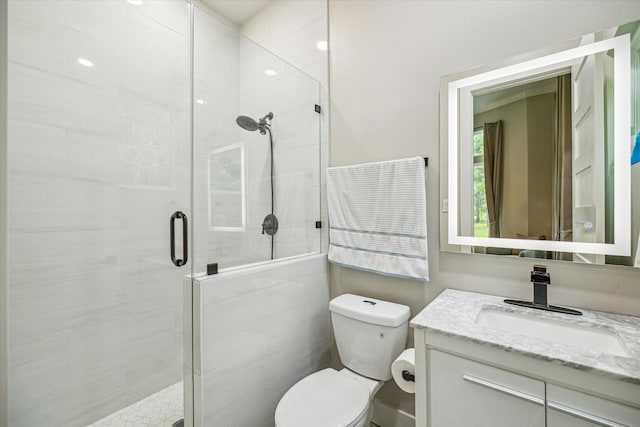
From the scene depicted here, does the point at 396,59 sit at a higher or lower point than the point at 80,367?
higher

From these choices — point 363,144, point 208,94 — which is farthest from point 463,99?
point 208,94

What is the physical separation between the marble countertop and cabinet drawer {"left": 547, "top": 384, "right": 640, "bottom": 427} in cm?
9

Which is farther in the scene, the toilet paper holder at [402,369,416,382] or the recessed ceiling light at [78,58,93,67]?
the recessed ceiling light at [78,58,93,67]

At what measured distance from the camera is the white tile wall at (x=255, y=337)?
3.81ft

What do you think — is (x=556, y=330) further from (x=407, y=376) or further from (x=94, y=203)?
(x=94, y=203)

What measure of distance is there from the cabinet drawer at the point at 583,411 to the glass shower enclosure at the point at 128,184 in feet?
4.00

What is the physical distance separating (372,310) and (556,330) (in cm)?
72

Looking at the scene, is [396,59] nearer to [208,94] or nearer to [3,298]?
[208,94]

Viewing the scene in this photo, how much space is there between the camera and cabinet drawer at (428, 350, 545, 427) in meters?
0.80

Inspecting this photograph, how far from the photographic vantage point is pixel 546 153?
114 cm

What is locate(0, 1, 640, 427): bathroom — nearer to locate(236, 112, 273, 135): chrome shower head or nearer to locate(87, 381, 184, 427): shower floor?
locate(236, 112, 273, 135): chrome shower head

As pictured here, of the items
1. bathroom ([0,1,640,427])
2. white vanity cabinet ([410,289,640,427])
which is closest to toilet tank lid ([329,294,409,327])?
bathroom ([0,1,640,427])

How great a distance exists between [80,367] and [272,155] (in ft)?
5.09

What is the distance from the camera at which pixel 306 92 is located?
70.6 inches
